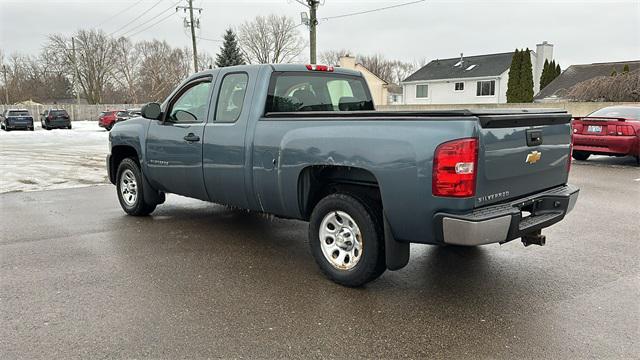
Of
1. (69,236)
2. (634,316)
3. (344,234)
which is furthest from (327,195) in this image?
(69,236)

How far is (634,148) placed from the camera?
11023 millimetres

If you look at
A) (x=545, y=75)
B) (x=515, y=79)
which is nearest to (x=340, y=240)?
(x=515, y=79)

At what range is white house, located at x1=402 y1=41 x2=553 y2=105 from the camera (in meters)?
42.7

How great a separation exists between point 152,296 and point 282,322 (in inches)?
46.8

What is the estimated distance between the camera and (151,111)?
5820 millimetres

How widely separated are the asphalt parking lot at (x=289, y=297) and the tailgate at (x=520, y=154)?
888 mm

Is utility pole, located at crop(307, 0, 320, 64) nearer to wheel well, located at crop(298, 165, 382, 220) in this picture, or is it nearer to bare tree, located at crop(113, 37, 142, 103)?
wheel well, located at crop(298, 165, 382, 220)

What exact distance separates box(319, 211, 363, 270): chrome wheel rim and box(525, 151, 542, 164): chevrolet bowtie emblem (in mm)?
1451

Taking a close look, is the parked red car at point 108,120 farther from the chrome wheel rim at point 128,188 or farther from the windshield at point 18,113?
the chrome wheel rim at point 128,188

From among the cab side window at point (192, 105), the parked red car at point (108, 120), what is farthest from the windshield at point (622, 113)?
the parked red car at point (108, 120)

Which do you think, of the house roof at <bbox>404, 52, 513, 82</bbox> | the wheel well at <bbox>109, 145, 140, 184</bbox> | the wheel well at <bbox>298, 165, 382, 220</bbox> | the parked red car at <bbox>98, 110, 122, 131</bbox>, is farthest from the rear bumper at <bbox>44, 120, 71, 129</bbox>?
the wheel well at <bbox>298, 165, 382, 220</bbox>

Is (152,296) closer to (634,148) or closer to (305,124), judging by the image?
(305,124)

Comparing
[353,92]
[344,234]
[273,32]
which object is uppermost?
[273,32]

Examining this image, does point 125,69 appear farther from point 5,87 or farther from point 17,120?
point 17,120
